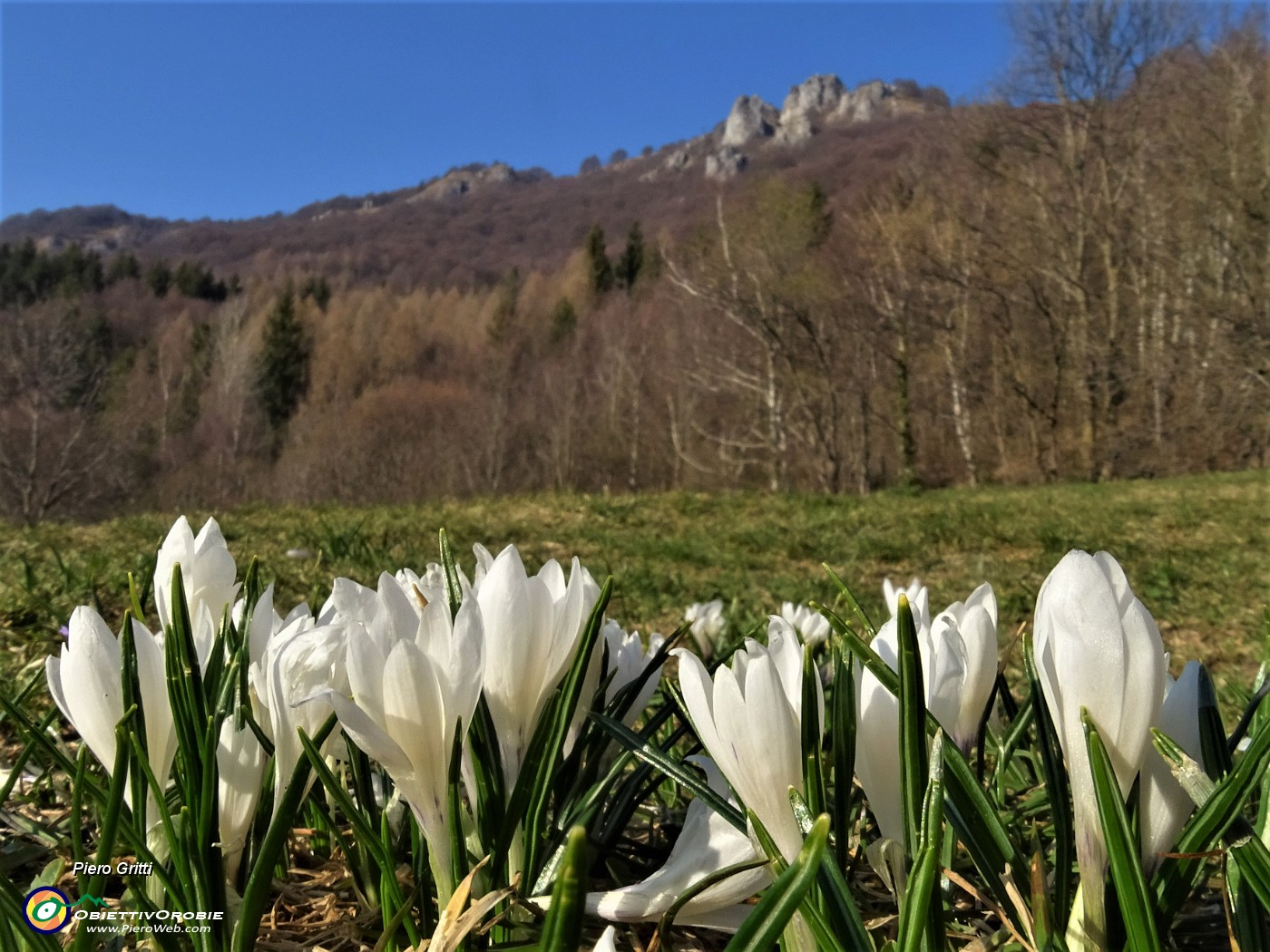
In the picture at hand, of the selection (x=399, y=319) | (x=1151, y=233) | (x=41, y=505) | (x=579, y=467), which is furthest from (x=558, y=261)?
(x=1151, y=233)

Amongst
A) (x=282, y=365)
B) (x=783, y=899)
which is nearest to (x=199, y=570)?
(x=783, y=899)

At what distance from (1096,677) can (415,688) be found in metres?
0.34

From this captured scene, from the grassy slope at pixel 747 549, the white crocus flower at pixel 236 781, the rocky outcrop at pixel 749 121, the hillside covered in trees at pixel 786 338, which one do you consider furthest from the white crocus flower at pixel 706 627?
the rocky outcrop at pixel 749 121

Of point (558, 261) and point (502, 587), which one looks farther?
point (558, 261)

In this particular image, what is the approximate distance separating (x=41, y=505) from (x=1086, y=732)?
72.9ft

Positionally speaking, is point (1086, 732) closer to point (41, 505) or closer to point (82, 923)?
point (82, 923)

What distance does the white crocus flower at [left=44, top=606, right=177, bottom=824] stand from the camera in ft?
1.80

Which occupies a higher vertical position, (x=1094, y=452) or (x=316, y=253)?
(x=316, y=253)

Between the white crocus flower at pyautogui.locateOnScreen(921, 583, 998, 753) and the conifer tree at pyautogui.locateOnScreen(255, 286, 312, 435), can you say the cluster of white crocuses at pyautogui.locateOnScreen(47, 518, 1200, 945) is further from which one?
the conifer tree at pyautogui.locateOnScreen(255, 286, 312, 435)

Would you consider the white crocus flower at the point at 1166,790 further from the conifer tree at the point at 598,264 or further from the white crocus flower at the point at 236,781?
the conifer tree at the point at 598,264

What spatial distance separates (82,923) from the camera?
43cm

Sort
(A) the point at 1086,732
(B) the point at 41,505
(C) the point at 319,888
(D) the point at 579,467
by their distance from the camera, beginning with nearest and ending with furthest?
(A) the point at 1086,732, (C) the point at 319,888, (B) the point at 41,505, (D) the point at 579,467

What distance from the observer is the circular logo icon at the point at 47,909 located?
1.58 ft

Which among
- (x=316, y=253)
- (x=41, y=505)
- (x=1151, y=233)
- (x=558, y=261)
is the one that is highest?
(x=316, y=253)
